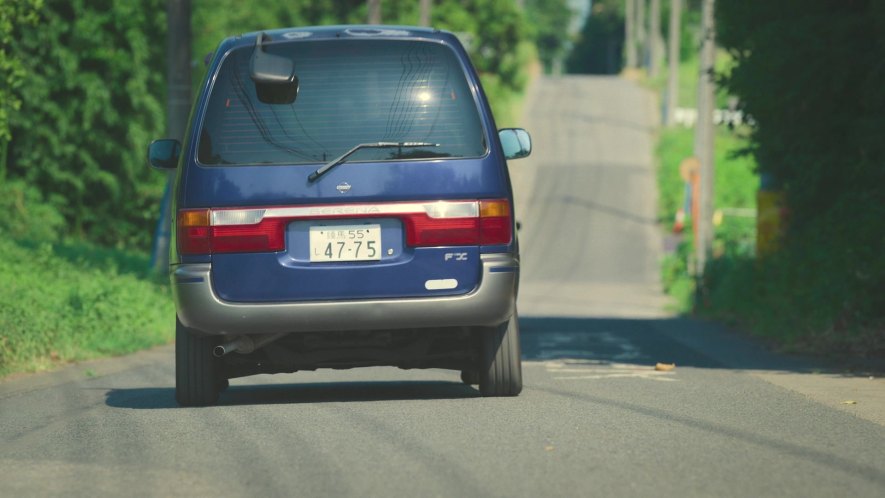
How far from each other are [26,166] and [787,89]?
1938cm

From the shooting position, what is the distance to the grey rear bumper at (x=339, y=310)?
8.43m

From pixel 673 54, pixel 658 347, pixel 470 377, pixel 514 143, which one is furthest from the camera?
pixel 673 54

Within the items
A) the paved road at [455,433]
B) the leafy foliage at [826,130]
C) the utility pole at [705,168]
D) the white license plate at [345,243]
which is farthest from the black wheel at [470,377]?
the utility pole at [705,168]

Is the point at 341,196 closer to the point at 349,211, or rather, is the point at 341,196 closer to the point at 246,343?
the point at 349,211

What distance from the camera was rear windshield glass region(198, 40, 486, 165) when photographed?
8.47 metres

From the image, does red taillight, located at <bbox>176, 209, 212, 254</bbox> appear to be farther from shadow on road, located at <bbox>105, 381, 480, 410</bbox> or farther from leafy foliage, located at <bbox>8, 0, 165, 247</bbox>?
leafy foliage, located at <bbox>8, 0, 165, 247</bbox>

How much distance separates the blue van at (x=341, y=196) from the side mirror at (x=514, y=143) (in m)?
0.53

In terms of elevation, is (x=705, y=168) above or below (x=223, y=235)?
below

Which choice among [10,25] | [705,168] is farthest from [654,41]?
[10,25]

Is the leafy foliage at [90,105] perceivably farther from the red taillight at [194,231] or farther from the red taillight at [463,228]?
the red taillight at [463,228]

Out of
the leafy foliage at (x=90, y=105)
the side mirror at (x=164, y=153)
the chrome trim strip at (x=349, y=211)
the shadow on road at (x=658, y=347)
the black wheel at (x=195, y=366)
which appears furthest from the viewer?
the leafy foliage at (x=90, y=105)

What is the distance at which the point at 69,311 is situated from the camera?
49.9ft

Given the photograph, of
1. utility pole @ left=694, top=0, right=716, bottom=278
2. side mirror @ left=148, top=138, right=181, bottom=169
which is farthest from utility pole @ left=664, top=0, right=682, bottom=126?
side mirror @ left=148, top=138, right=181, bottom=169

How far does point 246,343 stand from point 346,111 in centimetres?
145
